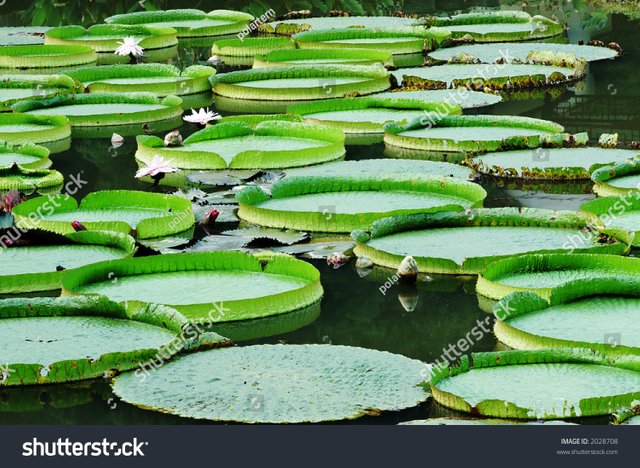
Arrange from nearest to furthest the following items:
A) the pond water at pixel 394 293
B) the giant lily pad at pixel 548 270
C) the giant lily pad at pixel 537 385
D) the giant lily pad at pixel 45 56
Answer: the giant lily pad at pixel 537 385 → the pond water at pixel 394 293 → the giant lily pad at pixel 548 270 → the giant lily pad at pixel 45 56

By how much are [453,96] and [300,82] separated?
189 cm

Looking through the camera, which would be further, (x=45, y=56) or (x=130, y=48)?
(x=45, y=56)

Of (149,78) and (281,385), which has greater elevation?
(281,385)

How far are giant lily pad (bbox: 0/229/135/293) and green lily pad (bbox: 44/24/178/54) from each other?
384 inches

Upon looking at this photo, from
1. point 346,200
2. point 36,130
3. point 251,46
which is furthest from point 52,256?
point 251,46

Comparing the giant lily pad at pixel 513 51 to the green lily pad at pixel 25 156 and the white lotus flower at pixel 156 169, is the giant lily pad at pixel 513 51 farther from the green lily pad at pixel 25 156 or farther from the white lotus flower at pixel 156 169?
the white lotus flower at pixel 156 169

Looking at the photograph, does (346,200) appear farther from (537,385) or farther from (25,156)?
(537,385)

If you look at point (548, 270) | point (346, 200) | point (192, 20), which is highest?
point (548, 270)

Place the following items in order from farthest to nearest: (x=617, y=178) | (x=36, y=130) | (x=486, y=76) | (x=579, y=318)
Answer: (x=486, y=76)
(x=36, y=130)
(x=617, y=178)
(x=579, y=318)

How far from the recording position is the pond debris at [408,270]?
761 cm

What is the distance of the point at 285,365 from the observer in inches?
245

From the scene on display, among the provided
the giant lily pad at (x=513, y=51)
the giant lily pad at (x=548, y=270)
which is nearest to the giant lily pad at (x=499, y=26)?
the giant lily pad at (x=513, y=51)

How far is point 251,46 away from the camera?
17406 mm

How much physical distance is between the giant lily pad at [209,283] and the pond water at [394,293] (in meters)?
0.19
